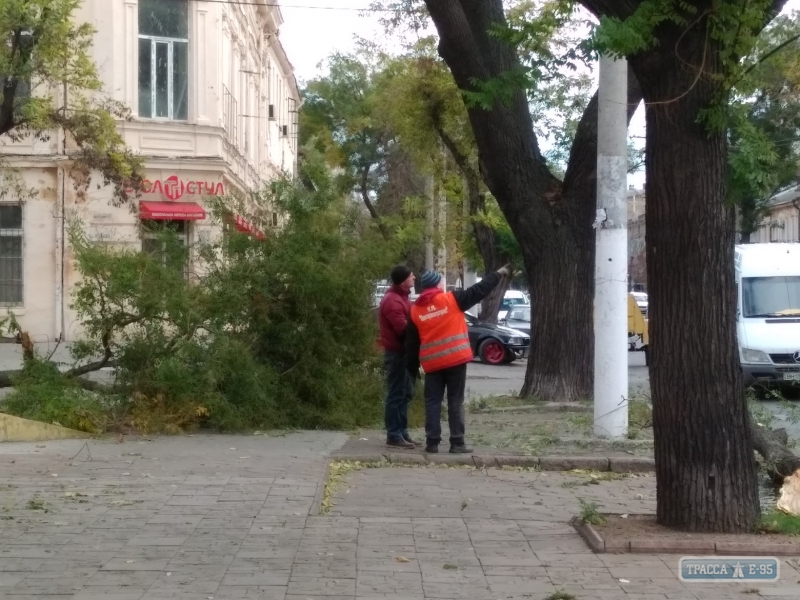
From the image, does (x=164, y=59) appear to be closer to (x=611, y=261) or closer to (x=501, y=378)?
(x=501, y=378)

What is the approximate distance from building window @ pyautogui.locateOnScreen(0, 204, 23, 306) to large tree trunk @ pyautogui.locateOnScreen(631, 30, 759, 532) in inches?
878

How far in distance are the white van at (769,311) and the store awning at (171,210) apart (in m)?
12.2

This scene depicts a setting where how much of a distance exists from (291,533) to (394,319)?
3.72 m

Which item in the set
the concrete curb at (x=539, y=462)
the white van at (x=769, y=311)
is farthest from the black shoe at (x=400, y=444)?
the white van at (x=769, y=311)

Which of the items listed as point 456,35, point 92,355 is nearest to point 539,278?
point 456,35

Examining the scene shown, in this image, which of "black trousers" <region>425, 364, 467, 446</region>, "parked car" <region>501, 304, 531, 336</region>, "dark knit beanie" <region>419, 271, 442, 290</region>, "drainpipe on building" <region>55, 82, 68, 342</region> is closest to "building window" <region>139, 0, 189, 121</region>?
"drainpipe on building" <region>55, 82, 68, 342</region>

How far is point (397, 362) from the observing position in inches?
417

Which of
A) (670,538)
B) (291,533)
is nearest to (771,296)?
(670,538)

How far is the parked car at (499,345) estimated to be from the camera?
88.0 feet

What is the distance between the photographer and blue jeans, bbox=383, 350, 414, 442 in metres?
10.5

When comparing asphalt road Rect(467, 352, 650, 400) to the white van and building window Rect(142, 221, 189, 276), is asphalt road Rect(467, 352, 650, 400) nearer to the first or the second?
the white van

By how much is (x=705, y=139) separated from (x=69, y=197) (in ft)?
71.0

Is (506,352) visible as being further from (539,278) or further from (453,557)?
(453,557)

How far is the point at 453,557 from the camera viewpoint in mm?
6594
